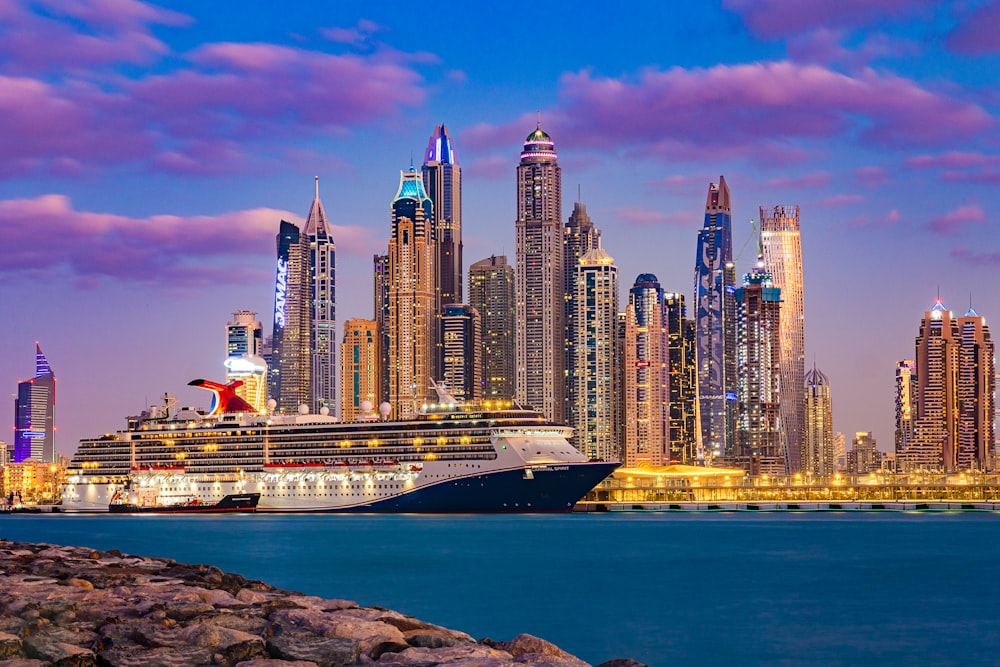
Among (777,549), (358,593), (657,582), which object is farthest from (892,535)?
(358,593)

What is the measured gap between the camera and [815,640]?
123 feet

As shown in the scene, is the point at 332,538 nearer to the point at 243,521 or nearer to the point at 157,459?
the point at 243,521

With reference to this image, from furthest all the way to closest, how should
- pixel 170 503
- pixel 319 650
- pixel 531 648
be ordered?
1. pixel 170 503
2. pixel 319 650
3. pixel 531 648

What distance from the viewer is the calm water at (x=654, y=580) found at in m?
37.2

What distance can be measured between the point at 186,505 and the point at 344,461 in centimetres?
1847

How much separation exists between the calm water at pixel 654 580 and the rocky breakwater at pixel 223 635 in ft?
49.0

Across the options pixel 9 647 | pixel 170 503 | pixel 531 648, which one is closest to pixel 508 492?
pixel 170 503

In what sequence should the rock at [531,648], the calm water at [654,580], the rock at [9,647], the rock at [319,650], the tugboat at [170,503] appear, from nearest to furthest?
the rock at [531,648] → the rock at [319,650] → the rock at [9,647] → the calm water at [654,580] → the tugboat at [170,503]

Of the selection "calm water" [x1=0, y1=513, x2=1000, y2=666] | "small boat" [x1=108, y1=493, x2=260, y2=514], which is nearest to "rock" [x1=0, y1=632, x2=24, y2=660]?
"calm water" [x1=0, y1=513, x2=1000, y2=666]

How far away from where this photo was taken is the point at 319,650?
1612cm

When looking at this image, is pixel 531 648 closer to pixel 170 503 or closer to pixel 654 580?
pixel 654 580

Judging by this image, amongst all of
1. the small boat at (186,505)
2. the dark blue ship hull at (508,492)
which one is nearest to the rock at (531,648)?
the dark blue ship hull at (508,492)

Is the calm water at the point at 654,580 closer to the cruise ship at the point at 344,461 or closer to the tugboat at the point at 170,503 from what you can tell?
the cruise ship at the point at 344,461

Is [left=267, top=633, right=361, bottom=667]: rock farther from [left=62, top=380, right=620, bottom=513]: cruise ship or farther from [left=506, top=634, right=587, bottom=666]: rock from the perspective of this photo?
[left=62, top=380, right=620, bottom=513]: cruise ship
